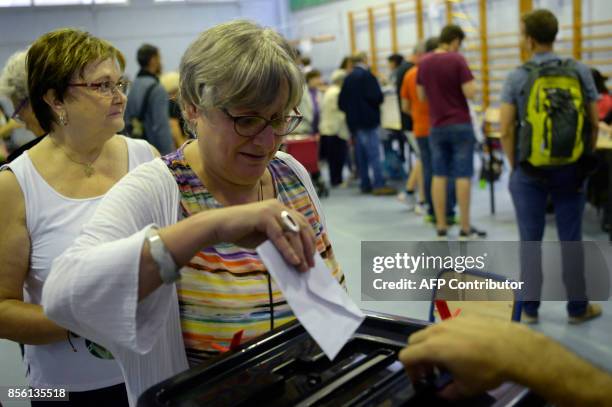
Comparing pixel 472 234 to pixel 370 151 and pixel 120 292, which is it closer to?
pixel 370 151

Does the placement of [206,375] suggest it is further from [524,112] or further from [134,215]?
[524,112]

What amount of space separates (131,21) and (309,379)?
13.7m

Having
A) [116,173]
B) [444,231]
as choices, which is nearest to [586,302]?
[444,231]

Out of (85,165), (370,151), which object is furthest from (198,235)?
(370,151)

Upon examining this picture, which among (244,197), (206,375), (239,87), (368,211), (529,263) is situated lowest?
(368,211)

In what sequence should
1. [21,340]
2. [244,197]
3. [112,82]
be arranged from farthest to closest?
1. [112,82]
2. [21,340]
3. [244,197]

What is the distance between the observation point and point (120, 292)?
34.9 inches

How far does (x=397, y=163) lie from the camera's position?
843cm

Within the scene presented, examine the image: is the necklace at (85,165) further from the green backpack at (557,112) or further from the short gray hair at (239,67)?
the green backpack at (557,112)

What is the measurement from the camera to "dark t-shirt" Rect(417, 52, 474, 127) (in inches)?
195

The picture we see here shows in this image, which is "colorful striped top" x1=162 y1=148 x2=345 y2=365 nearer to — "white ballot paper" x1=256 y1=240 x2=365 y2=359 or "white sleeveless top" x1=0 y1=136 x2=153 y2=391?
"white ballot paper" x1=256 y1=240 x2=365 y2=359

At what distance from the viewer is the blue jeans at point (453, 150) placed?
5039 mm

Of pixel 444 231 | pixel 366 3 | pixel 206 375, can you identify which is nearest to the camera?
pixel 206 375

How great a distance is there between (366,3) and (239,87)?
1246 cm
